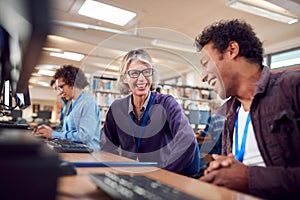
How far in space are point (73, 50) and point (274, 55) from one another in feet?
16.4

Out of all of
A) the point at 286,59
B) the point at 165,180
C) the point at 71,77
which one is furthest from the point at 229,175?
the point at 286,59

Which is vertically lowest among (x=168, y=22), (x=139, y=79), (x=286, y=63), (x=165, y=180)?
(x=165, y=180)

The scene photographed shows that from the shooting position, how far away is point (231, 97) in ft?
4.22

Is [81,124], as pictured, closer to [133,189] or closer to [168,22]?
[133,189]

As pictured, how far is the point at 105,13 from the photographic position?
16.4 ft

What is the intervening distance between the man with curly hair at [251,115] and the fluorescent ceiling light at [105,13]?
12.2 ft

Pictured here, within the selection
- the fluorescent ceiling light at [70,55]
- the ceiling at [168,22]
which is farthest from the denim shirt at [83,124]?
the fluorescent ceiling light at [70,55]

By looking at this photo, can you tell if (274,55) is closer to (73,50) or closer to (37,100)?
(73,50)

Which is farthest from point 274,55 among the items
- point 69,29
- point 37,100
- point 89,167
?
point 37,100

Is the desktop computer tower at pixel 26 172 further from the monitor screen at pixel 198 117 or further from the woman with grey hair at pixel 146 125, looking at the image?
the monitor screen at pixel 198 117

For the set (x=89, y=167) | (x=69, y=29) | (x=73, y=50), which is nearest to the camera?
(x=89, y=167)

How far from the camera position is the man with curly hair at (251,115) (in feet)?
2.51

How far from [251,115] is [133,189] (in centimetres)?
66

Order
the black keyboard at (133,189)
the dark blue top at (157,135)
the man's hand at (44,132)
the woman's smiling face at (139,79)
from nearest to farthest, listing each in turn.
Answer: the black keyboard at (133,189) → the dark blue top at (157,135) → the woman's smiling face at (139,79) → the man's hand at (44,132)
